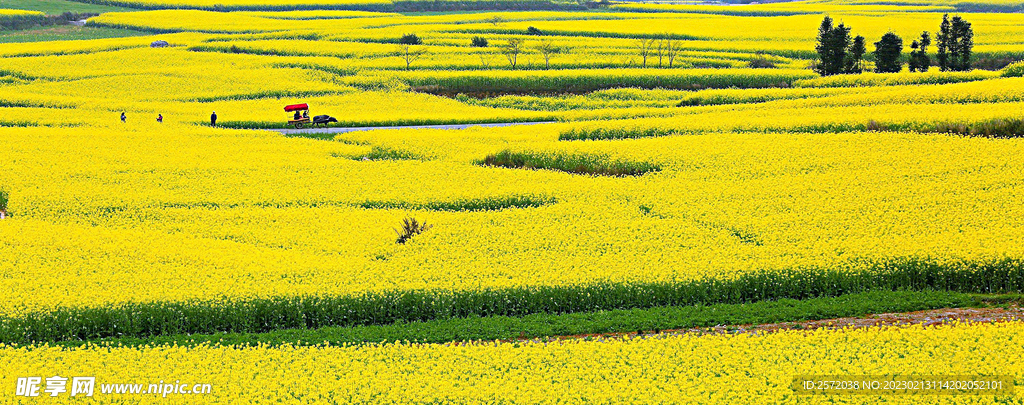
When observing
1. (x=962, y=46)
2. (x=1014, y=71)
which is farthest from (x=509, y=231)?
(x=962, y=46)

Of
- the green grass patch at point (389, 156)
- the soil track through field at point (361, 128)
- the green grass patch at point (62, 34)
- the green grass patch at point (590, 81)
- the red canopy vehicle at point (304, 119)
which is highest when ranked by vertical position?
the green grass patch at point (62, 34)

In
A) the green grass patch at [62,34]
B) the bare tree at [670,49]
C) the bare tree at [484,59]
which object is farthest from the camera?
the green grass patch at [62,34]

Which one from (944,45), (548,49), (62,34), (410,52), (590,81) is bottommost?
(590,81)

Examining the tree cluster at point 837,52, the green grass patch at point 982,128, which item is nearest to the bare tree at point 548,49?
the tree cluster at point 837,52

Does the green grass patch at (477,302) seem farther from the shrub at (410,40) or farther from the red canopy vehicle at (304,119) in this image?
the shrub at (410,40)

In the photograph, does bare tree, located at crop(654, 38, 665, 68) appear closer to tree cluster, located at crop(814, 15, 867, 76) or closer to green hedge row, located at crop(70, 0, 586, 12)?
tree cluster, located at crop(814, 15, 867, 76)

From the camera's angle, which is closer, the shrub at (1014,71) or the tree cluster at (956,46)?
the shrub at (1014,71)

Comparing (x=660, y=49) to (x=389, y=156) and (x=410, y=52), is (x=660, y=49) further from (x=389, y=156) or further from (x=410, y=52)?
(x=389, y=156)
